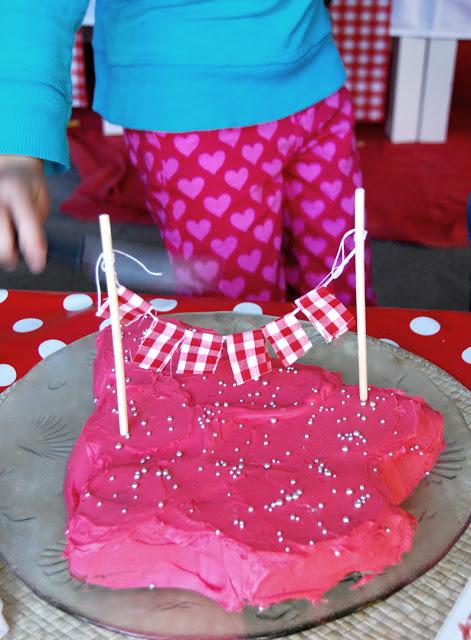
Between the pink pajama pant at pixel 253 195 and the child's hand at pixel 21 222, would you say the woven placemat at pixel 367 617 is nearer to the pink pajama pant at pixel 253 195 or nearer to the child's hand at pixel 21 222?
the child's hand at pixel 21 222

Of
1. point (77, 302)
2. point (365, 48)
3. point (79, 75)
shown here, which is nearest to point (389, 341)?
point (77, 302)

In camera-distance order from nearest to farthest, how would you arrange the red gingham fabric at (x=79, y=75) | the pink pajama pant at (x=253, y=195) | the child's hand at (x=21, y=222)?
1. the child's hand at (x=21, y=222)
2. the pink pajama pant at (x=253, y=195)
3. the red gingham fabric at (x=79, y=75)

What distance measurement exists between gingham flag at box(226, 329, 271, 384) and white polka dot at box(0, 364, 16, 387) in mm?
300

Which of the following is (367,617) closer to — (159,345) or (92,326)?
(159,345)

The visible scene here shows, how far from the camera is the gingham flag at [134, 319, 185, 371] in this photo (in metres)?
0.76

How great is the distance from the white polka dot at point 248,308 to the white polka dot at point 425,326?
0.69 feet

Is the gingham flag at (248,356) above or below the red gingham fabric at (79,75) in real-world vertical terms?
above

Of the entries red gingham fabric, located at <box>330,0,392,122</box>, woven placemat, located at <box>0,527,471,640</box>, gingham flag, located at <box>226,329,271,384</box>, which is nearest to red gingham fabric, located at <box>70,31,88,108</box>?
red gingham fabric, located at <box>330,0,392,122</box>

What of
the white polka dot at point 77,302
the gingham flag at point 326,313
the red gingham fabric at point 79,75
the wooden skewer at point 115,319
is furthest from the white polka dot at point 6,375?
the red gingham fabric at point 79,75

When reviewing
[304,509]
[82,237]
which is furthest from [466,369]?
[82,237]

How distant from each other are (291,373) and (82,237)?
29 centimetres

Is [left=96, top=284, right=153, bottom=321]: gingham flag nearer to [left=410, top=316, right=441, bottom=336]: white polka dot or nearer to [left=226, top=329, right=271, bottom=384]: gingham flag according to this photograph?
[left=226, top=329, right=271, bottom=384]: gingham flag

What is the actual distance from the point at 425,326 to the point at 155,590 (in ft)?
1.76

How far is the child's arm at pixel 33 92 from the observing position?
2.80 feet
